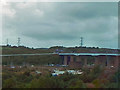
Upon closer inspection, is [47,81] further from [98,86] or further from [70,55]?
[70,55]

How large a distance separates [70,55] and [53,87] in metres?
59.9

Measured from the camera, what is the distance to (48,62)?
92938mm

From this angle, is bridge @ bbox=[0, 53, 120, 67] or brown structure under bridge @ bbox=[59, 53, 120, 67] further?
brown structure under bridge @ bbox=[59, 53, 120, 67]

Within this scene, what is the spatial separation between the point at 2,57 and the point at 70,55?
21.1 meters

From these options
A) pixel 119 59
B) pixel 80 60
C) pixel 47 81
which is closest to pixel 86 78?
pixel 47 81

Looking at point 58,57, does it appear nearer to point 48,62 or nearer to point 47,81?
point 48,62

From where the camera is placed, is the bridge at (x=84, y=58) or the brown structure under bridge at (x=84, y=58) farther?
the brown structure under bridge at (x=84, y=58)

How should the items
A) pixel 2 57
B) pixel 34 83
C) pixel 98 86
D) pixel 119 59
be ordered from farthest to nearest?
pixel 2 57 < pixel 119 59 < pixel 34 83 < pixel 98 86

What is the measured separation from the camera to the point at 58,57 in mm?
93312

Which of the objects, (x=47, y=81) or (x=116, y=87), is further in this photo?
(x=47, y=81)

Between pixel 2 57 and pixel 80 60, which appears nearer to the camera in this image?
pixel 80 60

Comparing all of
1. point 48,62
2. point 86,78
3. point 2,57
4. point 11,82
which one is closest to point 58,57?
point 48,62

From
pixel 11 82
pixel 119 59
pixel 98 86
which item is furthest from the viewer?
pixel 119 59

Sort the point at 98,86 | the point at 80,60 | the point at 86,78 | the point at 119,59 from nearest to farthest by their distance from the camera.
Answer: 1. the point at 98,86
2. the point at 86,78
3. the point at 119,59
4. the point at 80,60
